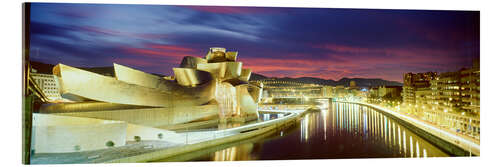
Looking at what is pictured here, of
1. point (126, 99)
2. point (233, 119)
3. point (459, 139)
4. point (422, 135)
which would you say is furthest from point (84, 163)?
point (422, 135)

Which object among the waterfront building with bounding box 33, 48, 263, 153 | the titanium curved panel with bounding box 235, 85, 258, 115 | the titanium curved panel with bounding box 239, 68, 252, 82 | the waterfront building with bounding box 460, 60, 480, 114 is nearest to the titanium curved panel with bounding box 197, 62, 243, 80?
the waterfront building with bounding box 33, 48, 263, 153

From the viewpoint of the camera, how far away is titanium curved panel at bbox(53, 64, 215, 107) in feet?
23.8

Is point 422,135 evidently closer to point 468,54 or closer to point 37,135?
point 468,54

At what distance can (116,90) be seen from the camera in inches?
318

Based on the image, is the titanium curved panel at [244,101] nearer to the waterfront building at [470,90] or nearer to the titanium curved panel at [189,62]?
the titanium curved panel at [189,62]

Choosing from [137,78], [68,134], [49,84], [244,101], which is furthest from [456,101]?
[49,84]

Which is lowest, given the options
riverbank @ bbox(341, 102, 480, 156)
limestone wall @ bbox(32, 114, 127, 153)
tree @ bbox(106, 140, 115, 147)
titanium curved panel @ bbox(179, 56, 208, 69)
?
riverbank @ bbox(341, 102, 480, 156)

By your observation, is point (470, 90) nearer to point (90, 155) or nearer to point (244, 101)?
point (244, 101)

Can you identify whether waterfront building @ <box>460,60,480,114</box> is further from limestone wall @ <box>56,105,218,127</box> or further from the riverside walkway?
limestone wall @ <box>56,105,218,127</box>

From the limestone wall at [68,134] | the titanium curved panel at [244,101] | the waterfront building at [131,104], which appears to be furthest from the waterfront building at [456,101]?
the limestone wall at [68,134]

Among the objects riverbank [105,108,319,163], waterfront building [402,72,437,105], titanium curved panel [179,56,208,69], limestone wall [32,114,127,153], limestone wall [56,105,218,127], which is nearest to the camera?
limestone wall [32,114,127,153]
